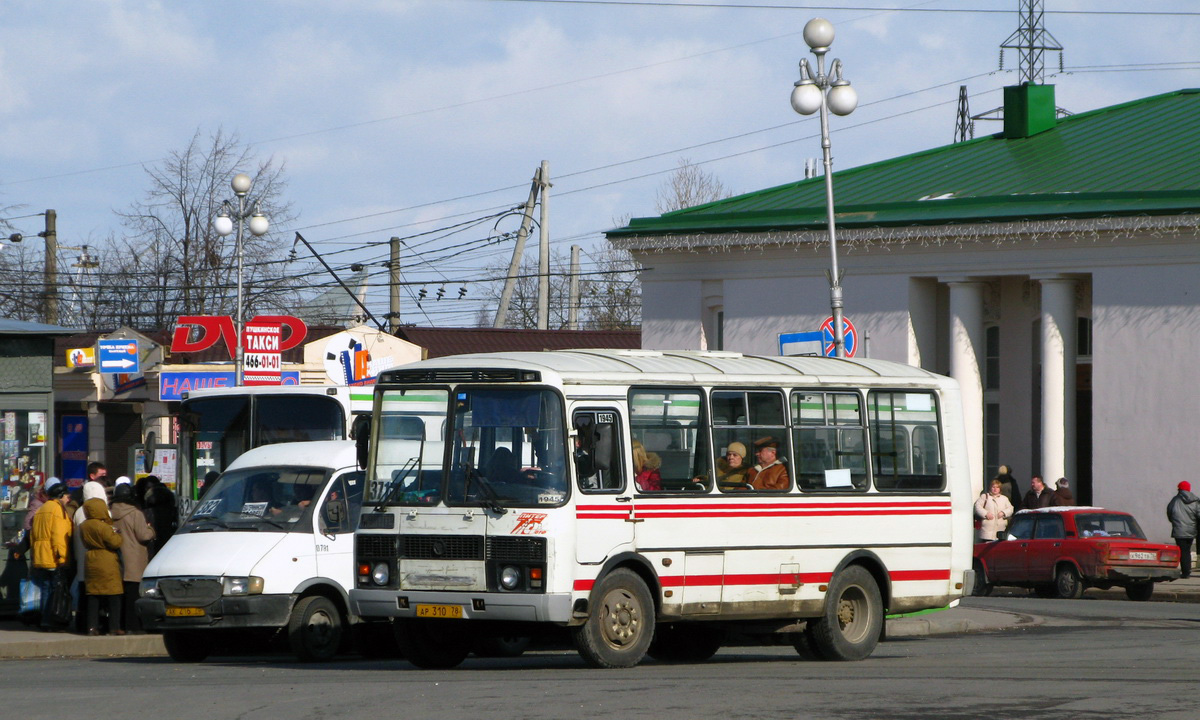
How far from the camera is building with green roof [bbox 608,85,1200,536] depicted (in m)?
30.2

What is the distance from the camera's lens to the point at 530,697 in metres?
11.2

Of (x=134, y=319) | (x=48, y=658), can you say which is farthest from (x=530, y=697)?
(x=134, y=319)

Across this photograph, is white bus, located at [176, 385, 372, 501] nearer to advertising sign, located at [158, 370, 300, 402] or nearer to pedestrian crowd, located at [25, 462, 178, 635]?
pedestrian crowd, located at [25, 462, 178, 635]

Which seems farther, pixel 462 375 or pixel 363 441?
pixel 363 441

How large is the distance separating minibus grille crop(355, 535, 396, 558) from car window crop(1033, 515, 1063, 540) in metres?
15.5

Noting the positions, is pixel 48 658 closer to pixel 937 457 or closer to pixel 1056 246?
pixel 937 457

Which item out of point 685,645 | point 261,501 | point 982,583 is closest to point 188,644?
point 261,501

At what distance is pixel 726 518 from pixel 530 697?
3293mm

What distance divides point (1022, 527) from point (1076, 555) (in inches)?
47.8

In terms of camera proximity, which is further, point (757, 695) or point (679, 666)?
point (679, 666)

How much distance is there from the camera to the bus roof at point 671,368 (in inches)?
531

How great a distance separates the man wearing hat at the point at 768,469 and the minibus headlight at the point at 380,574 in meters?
3.18

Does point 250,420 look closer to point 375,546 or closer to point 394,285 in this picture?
point 375,546

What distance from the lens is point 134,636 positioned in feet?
57.0
